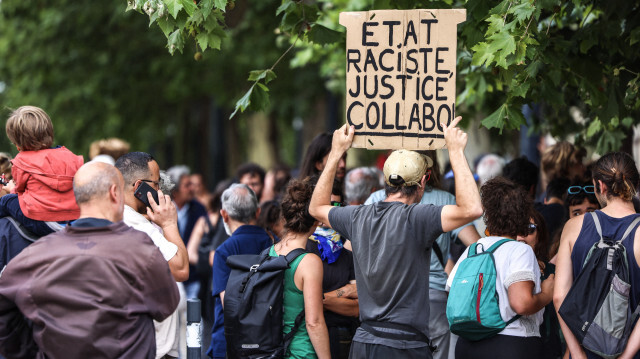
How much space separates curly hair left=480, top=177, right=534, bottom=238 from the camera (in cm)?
514

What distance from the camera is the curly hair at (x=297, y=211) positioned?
526 cm

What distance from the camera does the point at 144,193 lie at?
5.00 metres

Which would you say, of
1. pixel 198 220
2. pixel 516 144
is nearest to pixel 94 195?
pixel 198 220

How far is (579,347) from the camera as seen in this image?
4.96 metres

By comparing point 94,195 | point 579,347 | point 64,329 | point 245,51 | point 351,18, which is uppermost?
point 245,51

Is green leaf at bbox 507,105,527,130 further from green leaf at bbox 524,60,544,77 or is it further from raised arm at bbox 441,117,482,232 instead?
raised arm at bbox 441,117,482,232

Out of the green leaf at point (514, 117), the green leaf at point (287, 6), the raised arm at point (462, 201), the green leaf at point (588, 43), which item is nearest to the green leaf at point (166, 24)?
the green leaf at point (287, 6)

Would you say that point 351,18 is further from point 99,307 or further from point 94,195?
point 99,307

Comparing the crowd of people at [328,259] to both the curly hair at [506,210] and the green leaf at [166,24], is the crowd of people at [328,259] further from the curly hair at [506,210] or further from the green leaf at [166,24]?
the green leaf at [166,24]

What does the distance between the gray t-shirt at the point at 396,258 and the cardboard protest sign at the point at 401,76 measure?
483mm

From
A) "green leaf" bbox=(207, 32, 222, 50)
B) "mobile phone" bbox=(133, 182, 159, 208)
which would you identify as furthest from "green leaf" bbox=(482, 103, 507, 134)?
"mobile phone" bbox=(133, 182, 159, 208)

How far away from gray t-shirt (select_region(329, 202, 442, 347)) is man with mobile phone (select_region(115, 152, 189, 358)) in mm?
1006

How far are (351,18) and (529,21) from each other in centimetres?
108

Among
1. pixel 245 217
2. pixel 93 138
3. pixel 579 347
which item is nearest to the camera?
pixel 579 347
